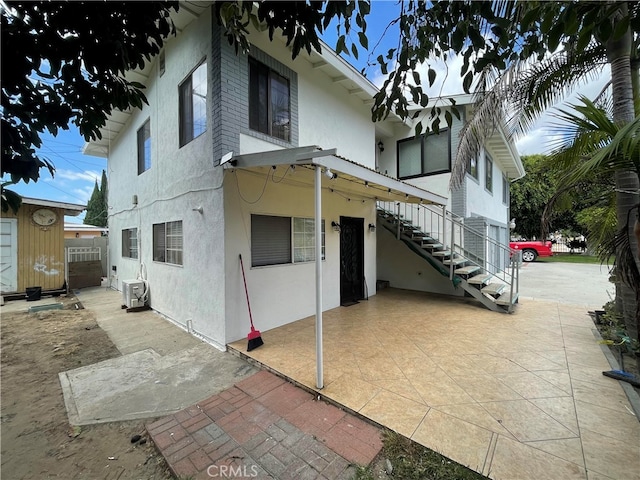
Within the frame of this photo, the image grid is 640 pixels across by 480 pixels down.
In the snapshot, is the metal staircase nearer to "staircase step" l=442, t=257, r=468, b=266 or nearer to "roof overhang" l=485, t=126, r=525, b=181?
"staircase step" l=442, t=257, r=468, b=266

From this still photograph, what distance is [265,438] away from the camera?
2645 mm

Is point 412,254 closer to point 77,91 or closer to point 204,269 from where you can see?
point 204,269

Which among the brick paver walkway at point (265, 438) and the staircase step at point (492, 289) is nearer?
the brick paver walkway at point (265, 438)

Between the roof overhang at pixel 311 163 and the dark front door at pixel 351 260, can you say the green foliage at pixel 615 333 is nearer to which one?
the roof overhang at pixel 311 163

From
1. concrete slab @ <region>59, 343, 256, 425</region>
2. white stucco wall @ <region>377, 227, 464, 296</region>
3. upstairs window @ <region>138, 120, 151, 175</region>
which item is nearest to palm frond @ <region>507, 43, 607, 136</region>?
white stucco wall @ <region>377, 227, 464, 296</region>

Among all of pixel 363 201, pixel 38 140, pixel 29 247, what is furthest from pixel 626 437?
pixel 29 247

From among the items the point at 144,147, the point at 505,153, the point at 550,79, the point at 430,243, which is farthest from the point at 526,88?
the point at 144,147

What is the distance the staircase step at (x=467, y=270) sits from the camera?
721cm

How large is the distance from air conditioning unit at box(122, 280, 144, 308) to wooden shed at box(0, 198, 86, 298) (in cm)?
458

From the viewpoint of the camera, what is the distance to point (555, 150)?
3.98m

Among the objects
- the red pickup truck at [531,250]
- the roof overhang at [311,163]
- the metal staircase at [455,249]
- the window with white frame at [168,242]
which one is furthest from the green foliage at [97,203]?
the red pickup truck at [531,250]

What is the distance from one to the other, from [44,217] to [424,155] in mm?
13383

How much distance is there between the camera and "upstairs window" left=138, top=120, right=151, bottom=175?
778 cm

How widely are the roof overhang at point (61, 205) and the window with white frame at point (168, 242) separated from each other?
5682 mm
